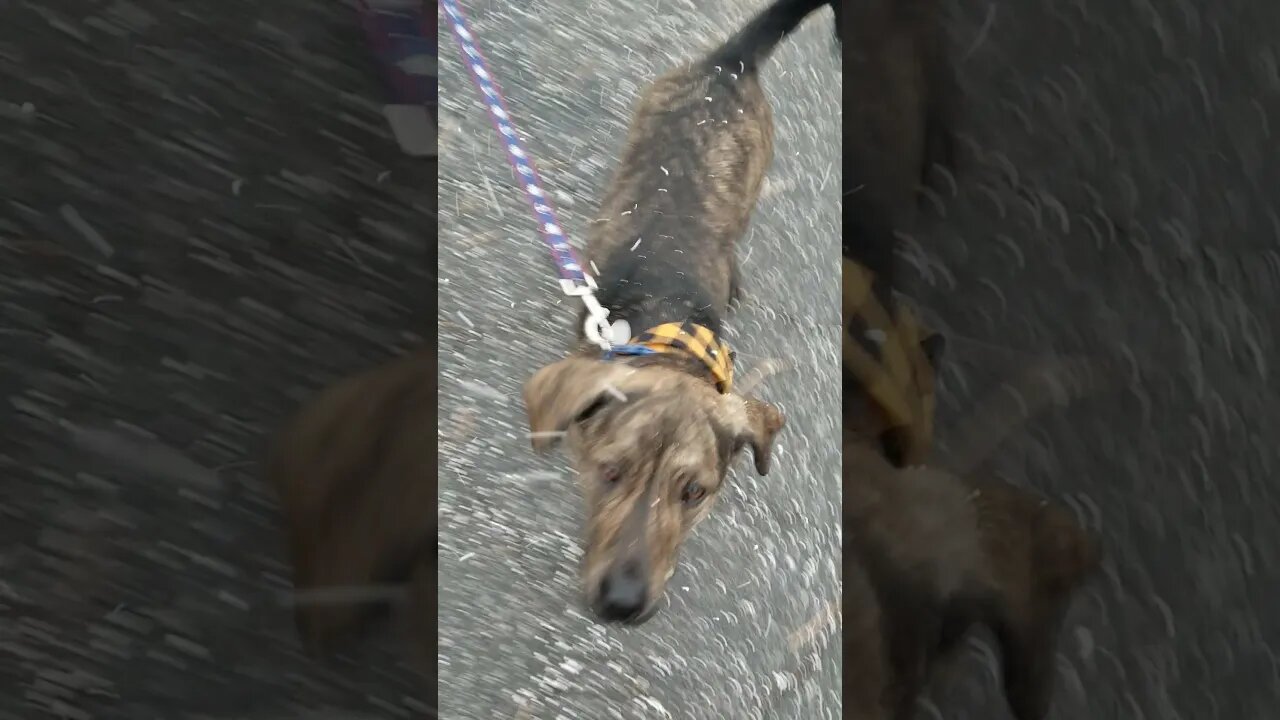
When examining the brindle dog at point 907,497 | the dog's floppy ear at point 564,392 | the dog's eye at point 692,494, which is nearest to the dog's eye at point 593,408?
the dog's floppy ear at point 564,392

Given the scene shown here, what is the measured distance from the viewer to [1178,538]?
1.21 m

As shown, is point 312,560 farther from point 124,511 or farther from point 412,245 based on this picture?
point 412,245

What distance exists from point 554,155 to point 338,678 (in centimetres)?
68

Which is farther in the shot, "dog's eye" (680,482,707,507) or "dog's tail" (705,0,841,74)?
"dog's tail" (705,0,841,74)

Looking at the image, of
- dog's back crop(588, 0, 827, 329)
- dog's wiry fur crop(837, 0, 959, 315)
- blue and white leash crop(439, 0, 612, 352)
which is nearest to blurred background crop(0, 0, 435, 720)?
blue and white leash crop(439, 0, 612, 352)

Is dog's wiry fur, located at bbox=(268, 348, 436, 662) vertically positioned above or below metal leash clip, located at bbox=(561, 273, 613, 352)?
below

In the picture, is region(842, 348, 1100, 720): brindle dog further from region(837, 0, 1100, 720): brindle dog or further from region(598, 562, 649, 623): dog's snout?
region(598, 562, 649, 623): dog's snout

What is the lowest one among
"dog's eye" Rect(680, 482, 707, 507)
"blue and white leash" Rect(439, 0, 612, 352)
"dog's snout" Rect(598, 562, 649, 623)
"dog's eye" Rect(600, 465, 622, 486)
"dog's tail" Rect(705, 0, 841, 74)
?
"dog's snout" Rect(598, 562, 649, 623)

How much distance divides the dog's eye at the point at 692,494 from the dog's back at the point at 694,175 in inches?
9.1

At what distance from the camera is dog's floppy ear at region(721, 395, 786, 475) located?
3.00 ft

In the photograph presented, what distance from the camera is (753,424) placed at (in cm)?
94

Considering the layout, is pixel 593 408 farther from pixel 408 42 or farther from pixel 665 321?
pixel 408 42

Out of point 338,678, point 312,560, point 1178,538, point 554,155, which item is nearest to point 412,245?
point 554,155

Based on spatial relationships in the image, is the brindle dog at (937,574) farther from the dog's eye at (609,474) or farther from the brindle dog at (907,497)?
the dog's eye at (609,474)
